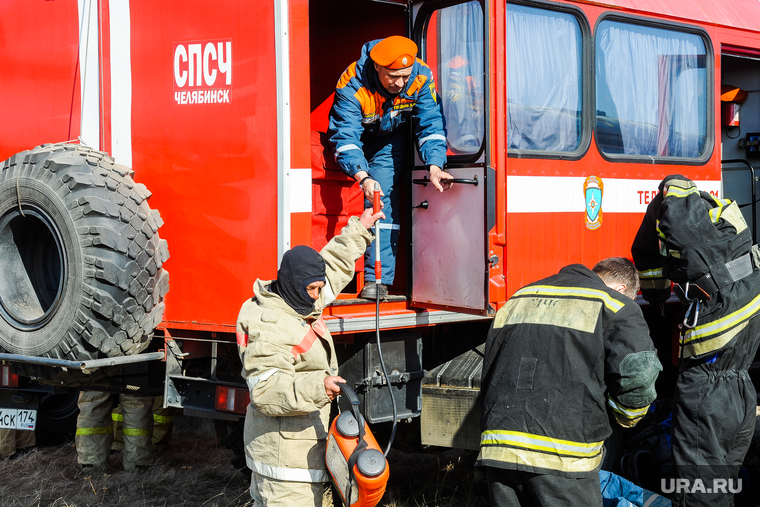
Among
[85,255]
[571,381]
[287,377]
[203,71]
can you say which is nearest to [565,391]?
[571,381]

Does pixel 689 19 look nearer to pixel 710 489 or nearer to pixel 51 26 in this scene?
pixel 710 489

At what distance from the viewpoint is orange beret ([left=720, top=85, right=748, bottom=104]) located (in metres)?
6.21

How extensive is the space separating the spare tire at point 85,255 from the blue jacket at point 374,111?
107cm

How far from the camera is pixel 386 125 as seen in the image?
432 centimetres

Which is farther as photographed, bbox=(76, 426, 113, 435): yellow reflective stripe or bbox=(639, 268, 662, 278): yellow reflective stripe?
bbox=(76, 426, 113, 435): yellow reflective stripe

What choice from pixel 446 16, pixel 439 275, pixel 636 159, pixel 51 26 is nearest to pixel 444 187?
pixel 439 275

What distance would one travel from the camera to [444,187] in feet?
13.5

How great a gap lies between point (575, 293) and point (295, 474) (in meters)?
1.35

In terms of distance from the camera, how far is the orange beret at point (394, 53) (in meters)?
3.99

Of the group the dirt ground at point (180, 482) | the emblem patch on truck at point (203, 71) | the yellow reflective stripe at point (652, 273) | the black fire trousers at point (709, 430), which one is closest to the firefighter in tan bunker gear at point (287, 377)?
the emblem patch on truck at point (203, 71)

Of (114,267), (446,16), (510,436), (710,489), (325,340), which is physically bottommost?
(710,489)

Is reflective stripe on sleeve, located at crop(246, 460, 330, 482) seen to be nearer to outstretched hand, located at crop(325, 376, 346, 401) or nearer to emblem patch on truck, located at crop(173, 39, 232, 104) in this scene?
outstretched hand, located at crop(325, 376, 346, 401)

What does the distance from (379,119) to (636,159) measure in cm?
165

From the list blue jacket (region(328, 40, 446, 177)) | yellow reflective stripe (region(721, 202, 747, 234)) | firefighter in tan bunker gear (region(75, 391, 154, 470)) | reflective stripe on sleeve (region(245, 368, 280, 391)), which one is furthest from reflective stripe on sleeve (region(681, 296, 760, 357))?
firefighter in tan bunker gear (region(75, 391, 154, 470))
